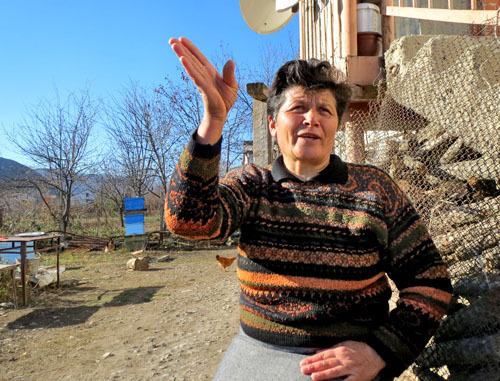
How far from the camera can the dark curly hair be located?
4.61 feet

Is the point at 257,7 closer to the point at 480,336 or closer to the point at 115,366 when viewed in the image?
the point at 115,366

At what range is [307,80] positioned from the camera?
1406mm

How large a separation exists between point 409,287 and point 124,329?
3576mm

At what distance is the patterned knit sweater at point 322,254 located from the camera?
1180 millimetres

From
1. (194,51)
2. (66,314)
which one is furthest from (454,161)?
(66,314)

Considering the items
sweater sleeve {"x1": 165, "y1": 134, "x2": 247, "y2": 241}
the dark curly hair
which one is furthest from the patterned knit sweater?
the dark curly hair

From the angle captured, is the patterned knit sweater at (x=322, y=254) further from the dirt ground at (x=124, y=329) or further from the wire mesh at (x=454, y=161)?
the dirt ground at (x=124, y=329)

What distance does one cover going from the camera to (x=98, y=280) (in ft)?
21.7

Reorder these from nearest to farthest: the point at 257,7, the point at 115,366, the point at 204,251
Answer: the point at 115,366, the point at 257,7, the point at 204,251

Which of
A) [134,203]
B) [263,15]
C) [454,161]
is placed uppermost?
[263,15]

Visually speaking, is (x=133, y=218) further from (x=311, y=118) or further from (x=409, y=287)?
(x=409, y=287)

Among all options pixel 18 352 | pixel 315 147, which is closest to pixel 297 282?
pixel 315 147

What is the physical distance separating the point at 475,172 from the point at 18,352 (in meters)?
4.27

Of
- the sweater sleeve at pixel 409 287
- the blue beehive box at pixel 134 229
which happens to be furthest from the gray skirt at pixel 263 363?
the blue beehive box at pixel 134 229
